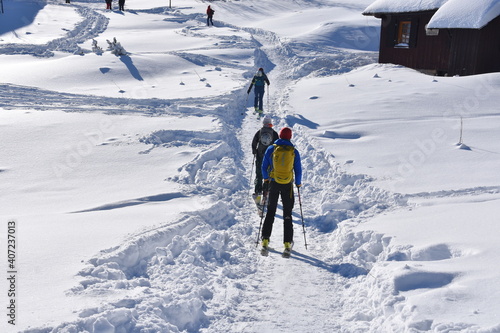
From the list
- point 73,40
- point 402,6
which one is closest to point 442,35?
point 402,6

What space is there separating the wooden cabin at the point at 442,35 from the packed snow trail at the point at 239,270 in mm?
11919

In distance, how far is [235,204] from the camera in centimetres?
897

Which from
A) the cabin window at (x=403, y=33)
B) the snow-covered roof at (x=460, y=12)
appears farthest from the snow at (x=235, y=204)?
the cabin window at (x=403, y=33)

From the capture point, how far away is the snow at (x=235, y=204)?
5.17m

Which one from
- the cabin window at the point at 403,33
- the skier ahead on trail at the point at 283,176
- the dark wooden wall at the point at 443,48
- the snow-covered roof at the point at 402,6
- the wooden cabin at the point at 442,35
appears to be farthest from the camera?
the cabin window at the point at 403,33

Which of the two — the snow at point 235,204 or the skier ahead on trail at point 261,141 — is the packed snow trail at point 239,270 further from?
the skier ahead on trail at point 261,141

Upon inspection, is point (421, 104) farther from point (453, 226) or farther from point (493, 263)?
point (493, 263)

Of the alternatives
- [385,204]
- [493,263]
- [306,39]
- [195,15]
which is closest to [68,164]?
[385,204]

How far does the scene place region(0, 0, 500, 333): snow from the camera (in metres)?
5.17

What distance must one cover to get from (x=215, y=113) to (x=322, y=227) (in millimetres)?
8424

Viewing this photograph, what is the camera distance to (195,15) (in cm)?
4412

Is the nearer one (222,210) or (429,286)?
(429,286)

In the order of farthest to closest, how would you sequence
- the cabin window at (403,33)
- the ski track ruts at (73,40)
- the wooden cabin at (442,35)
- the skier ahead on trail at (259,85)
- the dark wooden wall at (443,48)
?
1. the ski track ruts at (73,40)
2. the cabin window at (403,33)
3. the dark wooden wall at (443,48)
4. the wooden cabin at (442,35)
5. the skier ahead on trail at (259,85)

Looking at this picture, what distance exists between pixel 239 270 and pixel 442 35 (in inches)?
748
